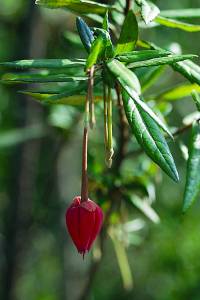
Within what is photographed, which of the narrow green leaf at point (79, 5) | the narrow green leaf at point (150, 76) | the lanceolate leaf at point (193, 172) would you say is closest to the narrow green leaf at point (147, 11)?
the narrow green leaf at point (79, 5)

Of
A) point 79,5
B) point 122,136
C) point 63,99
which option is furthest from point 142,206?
point 79,5

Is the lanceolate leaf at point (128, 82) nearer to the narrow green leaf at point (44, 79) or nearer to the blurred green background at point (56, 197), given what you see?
the narrow green leaf at point (44, 79)

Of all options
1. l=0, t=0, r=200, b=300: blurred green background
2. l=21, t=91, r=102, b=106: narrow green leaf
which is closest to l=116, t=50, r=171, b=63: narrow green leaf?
l=21, t=91, r=102, b=106: narrow green leaf

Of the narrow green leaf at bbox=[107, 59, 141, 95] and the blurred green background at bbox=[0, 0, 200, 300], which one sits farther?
the blurred green background at bbox=[0, 0, 200, 300]

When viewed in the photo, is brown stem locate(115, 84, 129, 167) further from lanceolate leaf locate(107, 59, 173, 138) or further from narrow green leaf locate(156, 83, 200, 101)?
lanceolate leaf locate(107, 59, 173, 138)

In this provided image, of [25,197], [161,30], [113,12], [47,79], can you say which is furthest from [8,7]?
[47,79]

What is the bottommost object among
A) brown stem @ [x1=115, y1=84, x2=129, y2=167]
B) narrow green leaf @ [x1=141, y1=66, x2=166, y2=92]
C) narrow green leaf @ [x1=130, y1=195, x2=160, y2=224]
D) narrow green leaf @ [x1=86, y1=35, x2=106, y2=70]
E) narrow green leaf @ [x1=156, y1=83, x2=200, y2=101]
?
narrow green leaf @ [x1=130, y1=195, x2=160, y2=224]

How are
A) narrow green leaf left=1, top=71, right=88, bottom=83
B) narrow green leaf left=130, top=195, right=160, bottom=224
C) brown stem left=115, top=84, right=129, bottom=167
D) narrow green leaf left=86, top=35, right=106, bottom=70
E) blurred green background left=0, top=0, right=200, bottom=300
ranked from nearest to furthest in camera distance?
narrow green leaf left=86, top=35, right=106, bottom=70
narrow green leaf left=1, top=71, right=88, bottom=83
brown stem left=115, top=84, right=129, bottom=167
narrow green leaf left=130, top=195, right=160, bottom=224
blurred green background left=0, top=0, right=200, bottom=300

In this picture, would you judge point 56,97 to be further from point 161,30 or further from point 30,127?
point 161,30
